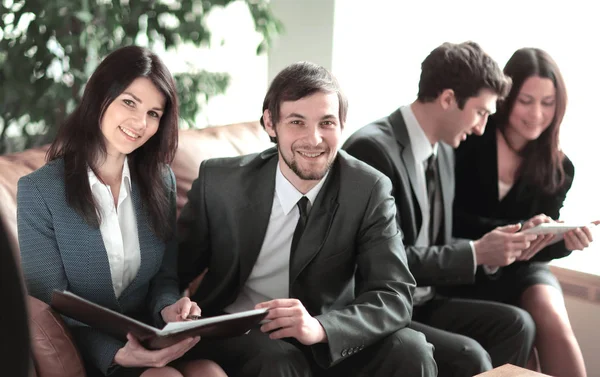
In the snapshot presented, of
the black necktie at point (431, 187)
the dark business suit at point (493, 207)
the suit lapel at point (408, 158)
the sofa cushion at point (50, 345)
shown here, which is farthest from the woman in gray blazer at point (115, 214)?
the dark business suit at point (493, 207)

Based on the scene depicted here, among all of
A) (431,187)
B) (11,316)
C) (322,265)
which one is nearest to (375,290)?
(322,265)

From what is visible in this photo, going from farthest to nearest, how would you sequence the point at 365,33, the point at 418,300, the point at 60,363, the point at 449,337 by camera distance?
the point at 365,33, the point at 418,300, the point at 449,337, the point at 60,363

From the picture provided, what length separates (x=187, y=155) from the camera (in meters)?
2.48

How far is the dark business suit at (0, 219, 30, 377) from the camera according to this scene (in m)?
0.62

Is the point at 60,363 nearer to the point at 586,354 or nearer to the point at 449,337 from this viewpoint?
the point at 449,337

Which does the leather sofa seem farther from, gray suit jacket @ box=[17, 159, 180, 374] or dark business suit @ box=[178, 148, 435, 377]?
dark business suit @ box=[178, 148, 435, 377]

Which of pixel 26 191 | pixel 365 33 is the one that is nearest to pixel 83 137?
pixel 26 191

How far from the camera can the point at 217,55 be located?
3.99m

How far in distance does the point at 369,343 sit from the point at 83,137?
0.88 metres

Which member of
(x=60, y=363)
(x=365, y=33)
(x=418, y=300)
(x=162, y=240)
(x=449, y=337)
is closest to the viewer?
(x=60, y=363)

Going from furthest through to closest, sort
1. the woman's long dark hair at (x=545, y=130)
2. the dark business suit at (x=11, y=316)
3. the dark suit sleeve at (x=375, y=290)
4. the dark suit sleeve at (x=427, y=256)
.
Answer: the woman's long dark hair at (x=545, y=130) → the dark suit sleeve at (x=427, y=256) → the dark suit sleeve at (x=375, y=290) → the dark business suit at (x=11, y=316)

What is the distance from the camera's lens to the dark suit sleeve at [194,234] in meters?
2.22

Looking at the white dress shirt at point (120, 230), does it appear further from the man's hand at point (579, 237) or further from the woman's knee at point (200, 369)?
the man's hand at point (579, 237)

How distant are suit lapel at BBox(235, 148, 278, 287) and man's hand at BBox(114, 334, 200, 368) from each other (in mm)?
422
